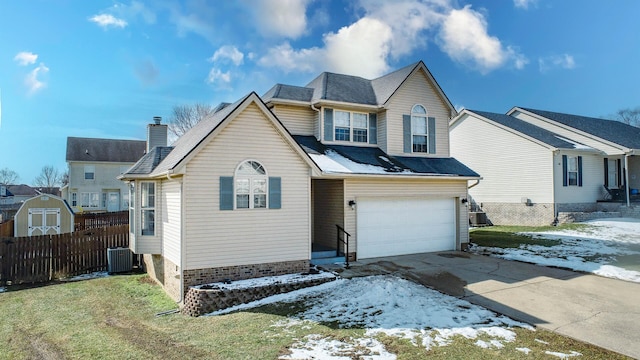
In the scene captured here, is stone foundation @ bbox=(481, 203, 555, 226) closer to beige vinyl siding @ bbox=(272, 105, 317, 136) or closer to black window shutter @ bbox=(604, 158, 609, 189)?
black window shutter @ bbox=(604, 158, 609, 189)

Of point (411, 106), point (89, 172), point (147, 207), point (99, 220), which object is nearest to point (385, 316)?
point (147, 207)

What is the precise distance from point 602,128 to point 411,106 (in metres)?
20.4

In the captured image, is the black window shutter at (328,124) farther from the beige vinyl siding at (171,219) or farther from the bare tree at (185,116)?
the bare tree at (185,116)

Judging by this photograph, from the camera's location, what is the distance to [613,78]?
128ft

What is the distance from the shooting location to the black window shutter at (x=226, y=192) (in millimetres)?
9461

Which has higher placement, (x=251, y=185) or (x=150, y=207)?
(x=251, y=185)

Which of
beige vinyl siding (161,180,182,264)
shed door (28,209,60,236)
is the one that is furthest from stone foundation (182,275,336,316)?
shed door (28,209,60,236)

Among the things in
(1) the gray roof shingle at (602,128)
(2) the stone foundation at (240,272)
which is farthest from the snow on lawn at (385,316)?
(1) the gray roof shingle at (602,128)

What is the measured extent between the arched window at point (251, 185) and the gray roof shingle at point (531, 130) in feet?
63.3

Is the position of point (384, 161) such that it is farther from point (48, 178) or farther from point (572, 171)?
point (48, 178)

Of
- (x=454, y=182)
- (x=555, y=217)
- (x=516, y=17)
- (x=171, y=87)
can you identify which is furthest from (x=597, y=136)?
(x=171, y=87)

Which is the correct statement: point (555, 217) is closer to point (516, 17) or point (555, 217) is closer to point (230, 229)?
point (516, 17)

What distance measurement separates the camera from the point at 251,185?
9844mm

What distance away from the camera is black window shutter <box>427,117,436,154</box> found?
51.5 ft
